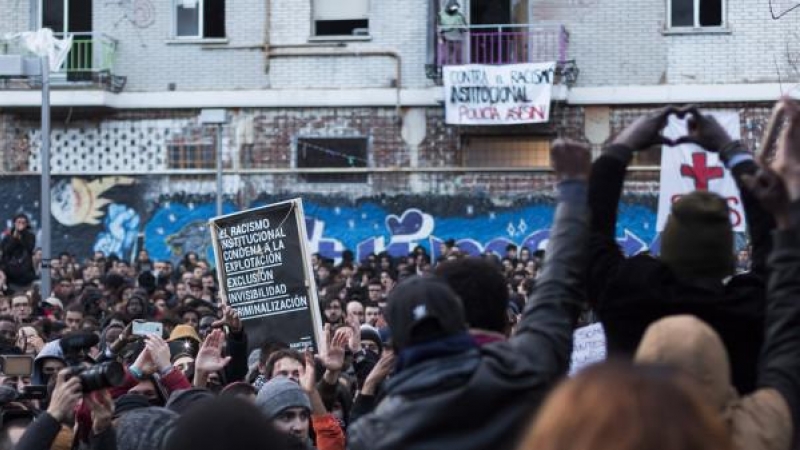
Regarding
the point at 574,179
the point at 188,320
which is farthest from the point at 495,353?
the point at 188,320

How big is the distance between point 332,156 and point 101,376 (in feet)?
76.9

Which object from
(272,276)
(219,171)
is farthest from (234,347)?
(219,171)

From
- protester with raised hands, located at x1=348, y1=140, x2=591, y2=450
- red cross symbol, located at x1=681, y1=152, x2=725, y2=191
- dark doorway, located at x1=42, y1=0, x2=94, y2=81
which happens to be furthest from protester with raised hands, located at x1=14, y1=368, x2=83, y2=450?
dark doorway, located at x1=42, y1=0, x2=94, y2=81

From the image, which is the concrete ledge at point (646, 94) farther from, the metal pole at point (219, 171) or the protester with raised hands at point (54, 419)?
the protester with raised hands at point (54, 419)

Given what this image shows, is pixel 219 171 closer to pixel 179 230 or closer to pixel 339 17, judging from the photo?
pixel 179 230

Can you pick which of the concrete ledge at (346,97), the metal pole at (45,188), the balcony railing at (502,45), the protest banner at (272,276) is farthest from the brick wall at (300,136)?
the protest banner at (272,276)

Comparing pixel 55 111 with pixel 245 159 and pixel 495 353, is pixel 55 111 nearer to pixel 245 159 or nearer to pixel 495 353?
pixel 245 159

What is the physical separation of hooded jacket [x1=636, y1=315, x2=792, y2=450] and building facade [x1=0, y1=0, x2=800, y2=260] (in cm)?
2377

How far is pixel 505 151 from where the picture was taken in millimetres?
29141

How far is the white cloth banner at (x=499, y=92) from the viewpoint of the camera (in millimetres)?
27828

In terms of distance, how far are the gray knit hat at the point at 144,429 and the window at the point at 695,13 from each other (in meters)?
23.8

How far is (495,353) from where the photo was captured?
14.3 ft

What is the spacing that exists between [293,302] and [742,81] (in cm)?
1842

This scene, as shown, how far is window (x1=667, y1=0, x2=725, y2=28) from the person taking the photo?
94.2 feet
